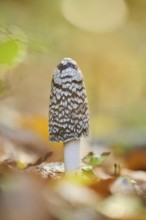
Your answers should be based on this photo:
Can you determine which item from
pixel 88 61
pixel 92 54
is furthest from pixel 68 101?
pixel 92 54

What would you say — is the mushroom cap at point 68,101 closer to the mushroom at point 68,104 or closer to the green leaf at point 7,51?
the mushroom at point 68,104

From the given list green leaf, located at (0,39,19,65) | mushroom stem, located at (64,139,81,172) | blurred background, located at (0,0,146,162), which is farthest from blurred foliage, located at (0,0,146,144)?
mushroom stem, located at (64,139,81,172)

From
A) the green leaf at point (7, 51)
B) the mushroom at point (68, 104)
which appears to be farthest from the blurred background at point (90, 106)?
the mushroom at point (68, 104)

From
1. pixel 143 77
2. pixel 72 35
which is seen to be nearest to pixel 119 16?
pixel 72 35

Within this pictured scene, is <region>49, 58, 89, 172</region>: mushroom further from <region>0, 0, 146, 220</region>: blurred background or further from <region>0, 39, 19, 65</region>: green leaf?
<region>0, 39, 19, 65</region>: green leaf

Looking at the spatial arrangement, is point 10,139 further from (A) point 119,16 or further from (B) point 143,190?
(A) point 119,16

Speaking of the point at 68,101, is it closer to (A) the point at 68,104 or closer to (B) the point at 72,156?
(A) the point at 68,104
